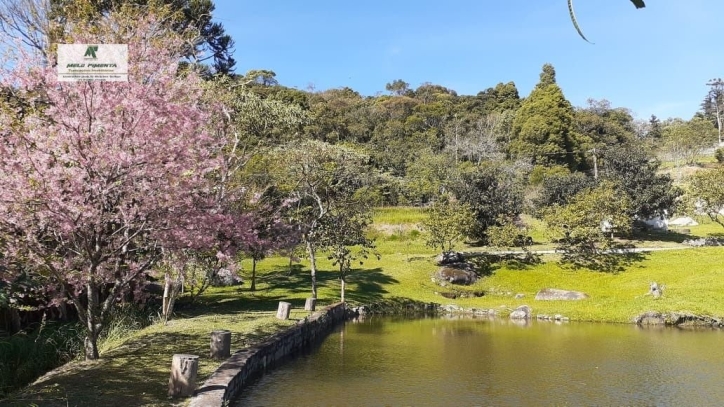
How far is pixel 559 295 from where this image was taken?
32312 mm

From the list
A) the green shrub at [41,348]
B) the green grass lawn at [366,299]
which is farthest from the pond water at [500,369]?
the green shrub at [41,348]

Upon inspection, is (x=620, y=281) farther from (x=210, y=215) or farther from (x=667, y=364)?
(x=210, y=215)

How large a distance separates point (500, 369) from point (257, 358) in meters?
7.58

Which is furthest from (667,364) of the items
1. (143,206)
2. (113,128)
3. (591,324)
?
(113,128)

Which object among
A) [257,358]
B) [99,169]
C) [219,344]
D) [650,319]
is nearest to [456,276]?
[650,319]

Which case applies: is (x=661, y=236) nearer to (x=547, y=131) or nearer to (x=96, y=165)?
(x=547, y=131)

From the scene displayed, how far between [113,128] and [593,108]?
105688 millimetres

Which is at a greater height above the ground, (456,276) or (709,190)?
(709,190)

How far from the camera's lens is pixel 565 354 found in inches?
737

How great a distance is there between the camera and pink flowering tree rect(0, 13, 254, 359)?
10.1 metres

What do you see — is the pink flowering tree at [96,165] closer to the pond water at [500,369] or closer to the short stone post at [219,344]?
the short stone post at [219,344]

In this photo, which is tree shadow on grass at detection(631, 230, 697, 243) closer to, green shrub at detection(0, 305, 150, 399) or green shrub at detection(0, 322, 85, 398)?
green shrub at detection(0, 305, 150, 399)

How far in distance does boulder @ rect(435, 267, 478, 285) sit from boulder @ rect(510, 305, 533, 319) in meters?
7.24

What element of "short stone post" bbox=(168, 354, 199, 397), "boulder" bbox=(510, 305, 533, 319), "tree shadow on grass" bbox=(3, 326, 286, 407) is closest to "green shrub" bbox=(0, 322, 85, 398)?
"tree shadow on grass" bbox=(3, 326, 286, 407)
